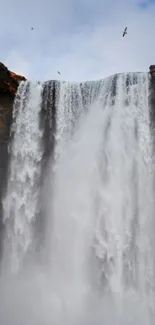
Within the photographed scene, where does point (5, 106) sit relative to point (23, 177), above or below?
above

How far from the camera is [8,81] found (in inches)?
630

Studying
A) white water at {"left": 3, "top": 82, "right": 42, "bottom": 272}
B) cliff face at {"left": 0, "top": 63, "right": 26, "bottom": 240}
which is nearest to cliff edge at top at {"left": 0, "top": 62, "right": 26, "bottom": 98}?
cliff face at {"left": 0, "top": 63, "right": 26, "bottom": 240}

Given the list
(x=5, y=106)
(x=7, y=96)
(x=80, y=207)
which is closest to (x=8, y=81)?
(x=7, y=96)

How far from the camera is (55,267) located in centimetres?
1407

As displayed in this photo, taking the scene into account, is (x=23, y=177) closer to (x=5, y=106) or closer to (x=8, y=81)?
(x=5, y=106)

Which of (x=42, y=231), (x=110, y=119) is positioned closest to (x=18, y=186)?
(x=42, y=231)

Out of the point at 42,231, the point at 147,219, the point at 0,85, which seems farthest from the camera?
the point at 0,85

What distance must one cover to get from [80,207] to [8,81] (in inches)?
254

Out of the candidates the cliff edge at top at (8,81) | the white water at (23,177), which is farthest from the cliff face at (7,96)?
the white water at (23,177)

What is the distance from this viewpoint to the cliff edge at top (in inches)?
617

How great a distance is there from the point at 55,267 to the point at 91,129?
235 inches

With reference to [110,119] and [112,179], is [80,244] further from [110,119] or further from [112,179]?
[110,119]

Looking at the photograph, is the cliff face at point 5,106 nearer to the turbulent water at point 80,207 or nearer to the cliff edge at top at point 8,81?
the cliff edge at top at point 8,81

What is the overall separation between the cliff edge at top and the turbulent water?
0.33 meters
